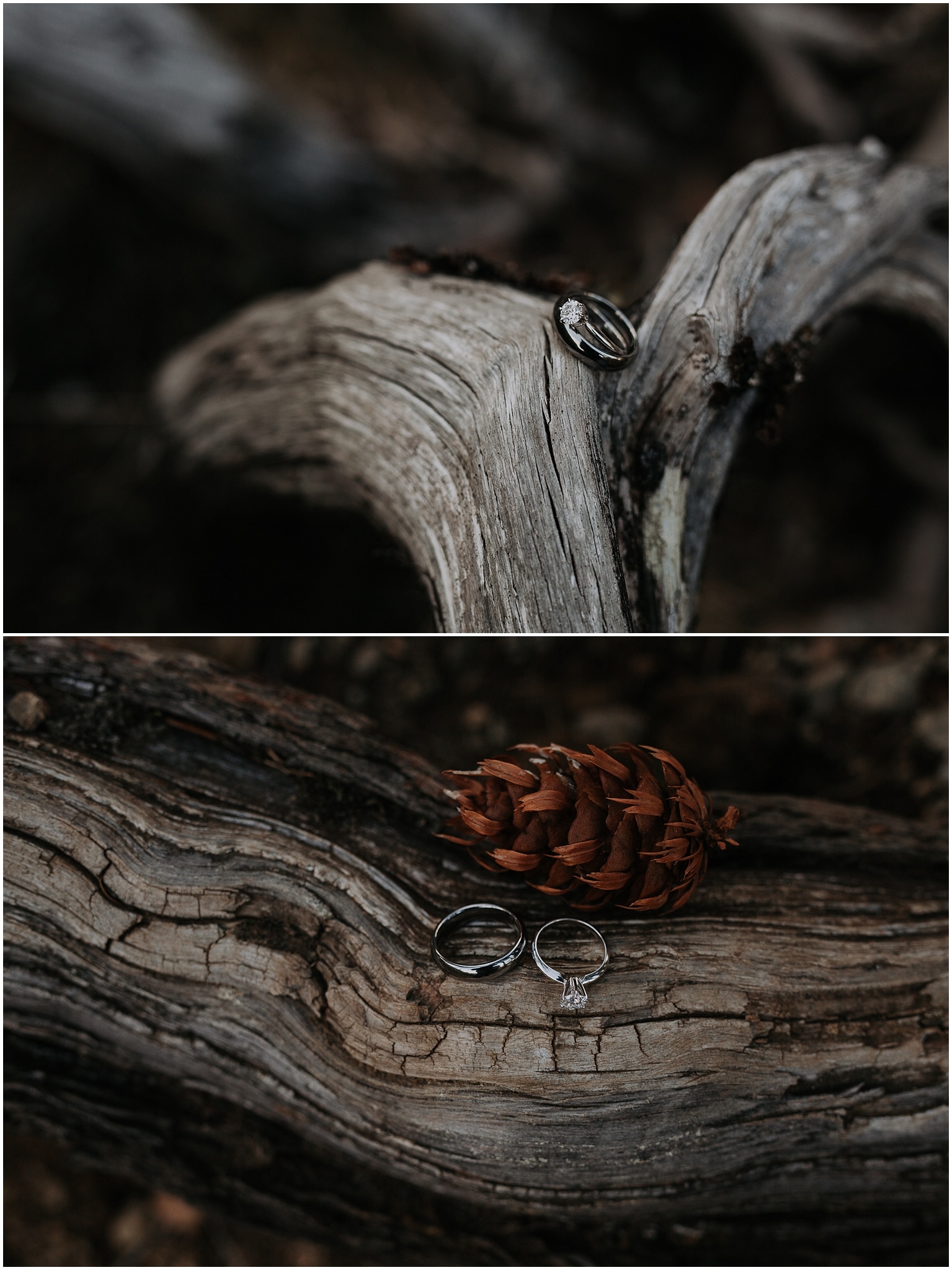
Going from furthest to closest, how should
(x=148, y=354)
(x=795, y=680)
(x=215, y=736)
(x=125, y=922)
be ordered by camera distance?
(x=148, y=354) < (x=795, y=680) < (x=215, y=736) < (x=125, y=922)

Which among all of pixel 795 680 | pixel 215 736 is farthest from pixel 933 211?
pixel 215 736

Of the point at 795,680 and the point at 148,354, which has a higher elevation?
the point at 148,354

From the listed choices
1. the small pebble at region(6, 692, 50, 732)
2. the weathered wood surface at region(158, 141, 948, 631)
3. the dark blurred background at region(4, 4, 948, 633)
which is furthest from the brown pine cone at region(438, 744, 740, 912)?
the dark blurred background at region(4, 4, 948, 633)

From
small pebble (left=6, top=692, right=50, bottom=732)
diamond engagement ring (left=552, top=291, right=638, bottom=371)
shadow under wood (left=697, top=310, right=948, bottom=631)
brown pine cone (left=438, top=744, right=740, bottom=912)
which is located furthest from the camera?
shadow under wood (left=697, top=310, right=948, bottom=631)

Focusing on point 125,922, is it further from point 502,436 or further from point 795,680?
point 795,680

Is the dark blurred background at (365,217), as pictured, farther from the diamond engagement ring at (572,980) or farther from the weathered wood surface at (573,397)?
the diamond engagement ring at (572,980)

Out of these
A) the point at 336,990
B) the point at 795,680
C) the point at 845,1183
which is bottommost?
the point at 845,1183

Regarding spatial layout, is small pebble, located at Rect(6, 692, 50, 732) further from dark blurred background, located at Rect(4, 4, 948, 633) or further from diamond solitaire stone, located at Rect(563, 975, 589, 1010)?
diamond solitaire stone, located at Rect(563, 975, 589, 1010)

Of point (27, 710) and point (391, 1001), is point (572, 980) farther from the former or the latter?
point (27, 710)
